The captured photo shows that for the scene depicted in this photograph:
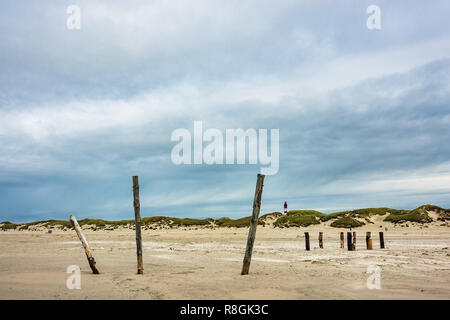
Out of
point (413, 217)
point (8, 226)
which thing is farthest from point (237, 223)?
point (8, 226)

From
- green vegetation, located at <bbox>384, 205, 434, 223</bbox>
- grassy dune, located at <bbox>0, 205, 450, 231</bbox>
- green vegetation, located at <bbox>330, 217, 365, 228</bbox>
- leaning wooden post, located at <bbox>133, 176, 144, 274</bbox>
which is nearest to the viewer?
leaning wooden post, located at <bbox>133, 176, 144, 274</bbox>

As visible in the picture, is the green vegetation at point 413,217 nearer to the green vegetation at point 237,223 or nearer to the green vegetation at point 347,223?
the green vegetation at point 347,223

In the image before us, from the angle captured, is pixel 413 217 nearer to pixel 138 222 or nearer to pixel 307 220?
pixel 307 220

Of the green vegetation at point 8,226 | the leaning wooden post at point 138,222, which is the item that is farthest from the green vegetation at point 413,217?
the green vegetation at point 8,226

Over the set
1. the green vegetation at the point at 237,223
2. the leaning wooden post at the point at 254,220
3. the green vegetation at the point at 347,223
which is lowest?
the green vegetation at the point at 237,223

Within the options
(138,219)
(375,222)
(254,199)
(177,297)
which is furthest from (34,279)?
(375,222)

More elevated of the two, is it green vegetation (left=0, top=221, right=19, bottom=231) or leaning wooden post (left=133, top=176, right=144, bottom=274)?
leaning wooden post (left=133, top=176, right=144, bottom=274)

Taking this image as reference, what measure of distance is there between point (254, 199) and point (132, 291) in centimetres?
510

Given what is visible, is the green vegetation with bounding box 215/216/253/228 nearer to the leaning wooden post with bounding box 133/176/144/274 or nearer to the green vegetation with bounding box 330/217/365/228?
the green vegetation with bounding box 330/217/365/228

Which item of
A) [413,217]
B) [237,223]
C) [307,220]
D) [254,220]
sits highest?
[254,220]

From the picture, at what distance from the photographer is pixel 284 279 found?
37.2 ft

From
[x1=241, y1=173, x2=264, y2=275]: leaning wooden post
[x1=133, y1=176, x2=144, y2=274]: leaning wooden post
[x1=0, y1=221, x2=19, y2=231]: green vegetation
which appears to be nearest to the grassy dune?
[x1=0, y1=221, x2=19, y2=231]: green vegetation

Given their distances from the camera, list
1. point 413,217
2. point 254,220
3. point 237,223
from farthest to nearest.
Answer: point 237,223, point 413,217, point 254,220

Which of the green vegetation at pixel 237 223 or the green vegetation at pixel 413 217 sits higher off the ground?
the green vegetation at pixel 413 217
